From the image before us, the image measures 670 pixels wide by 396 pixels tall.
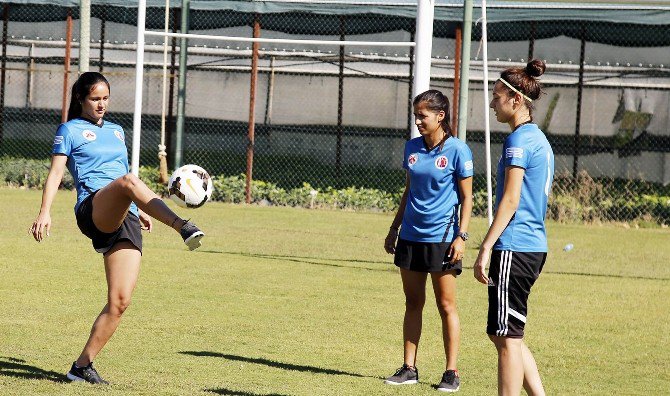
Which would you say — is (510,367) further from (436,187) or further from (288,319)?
(288,319)

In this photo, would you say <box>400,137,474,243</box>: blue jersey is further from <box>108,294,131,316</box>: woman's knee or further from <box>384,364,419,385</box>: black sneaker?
<box>108,294,131,316</box>: woman's knee

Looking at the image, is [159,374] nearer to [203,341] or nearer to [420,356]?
[203,341]

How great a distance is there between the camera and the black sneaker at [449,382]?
23.8ft

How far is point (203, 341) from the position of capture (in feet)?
28.0

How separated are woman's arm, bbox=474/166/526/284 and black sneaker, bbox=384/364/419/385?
1.91m

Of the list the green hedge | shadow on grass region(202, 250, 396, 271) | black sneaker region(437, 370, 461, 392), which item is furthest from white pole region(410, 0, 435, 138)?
the green hedge

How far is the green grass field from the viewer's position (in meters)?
7.43

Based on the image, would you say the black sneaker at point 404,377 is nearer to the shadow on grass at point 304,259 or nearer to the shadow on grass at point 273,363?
the shadow on grass at point 273,363

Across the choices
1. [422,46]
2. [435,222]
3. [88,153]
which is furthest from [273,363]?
[422,46]

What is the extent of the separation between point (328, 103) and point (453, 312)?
17.5m

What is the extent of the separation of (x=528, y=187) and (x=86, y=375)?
3036mm

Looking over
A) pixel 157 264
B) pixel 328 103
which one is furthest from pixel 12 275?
pixel 328 103

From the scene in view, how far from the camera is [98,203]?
6699 millimetres

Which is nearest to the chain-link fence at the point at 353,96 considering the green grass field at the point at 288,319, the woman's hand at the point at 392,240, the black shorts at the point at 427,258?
the green grass field at the point at 288,319
